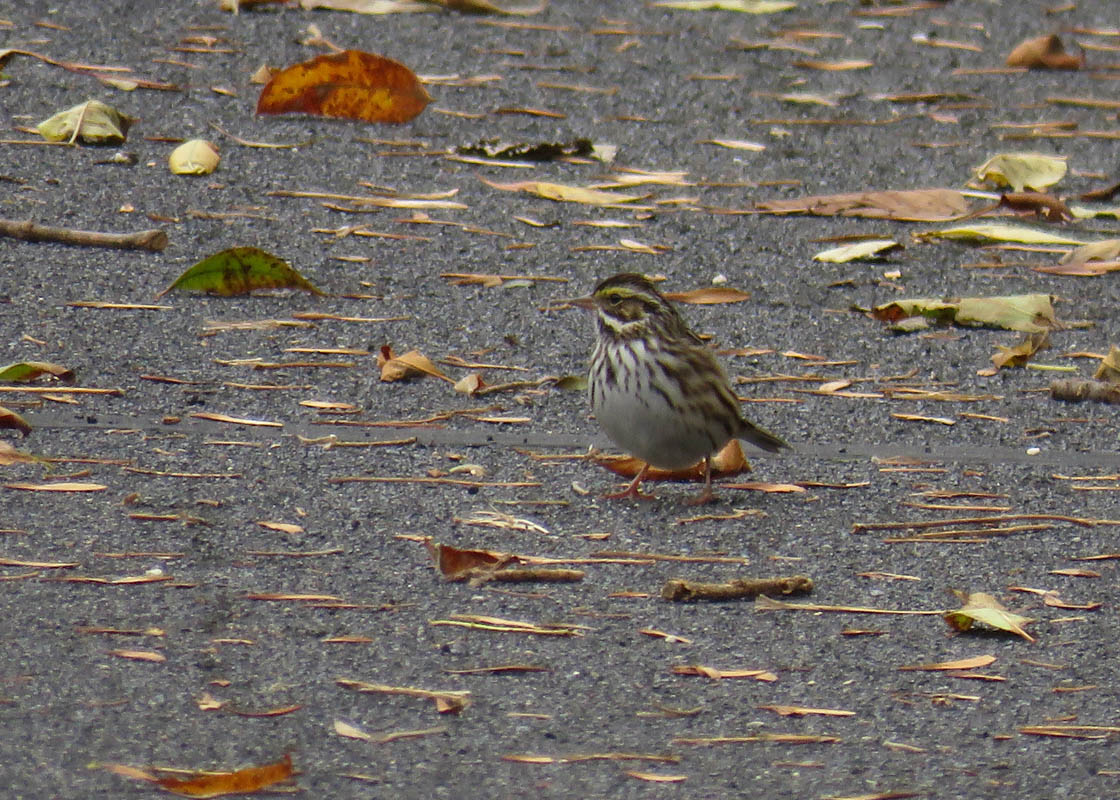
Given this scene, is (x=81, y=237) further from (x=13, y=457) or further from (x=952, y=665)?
(x=952, y=665)

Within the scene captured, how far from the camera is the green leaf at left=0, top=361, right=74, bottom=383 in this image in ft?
18.0

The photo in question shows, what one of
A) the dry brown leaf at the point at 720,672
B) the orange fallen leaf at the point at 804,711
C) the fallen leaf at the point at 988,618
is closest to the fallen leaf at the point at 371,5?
the fallen leaf at the point at 988,618

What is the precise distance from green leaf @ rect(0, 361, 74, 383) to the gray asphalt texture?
131mm

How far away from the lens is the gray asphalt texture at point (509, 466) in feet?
12.0

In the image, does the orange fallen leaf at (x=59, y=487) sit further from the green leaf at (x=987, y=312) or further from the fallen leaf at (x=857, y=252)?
the fallen leaf at (x=857, y=252)

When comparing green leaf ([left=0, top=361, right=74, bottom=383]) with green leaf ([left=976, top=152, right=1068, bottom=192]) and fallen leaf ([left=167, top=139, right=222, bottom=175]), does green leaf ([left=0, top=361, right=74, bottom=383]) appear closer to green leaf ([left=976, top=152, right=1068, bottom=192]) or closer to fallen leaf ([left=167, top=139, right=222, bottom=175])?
fallen leaf ([left=167, top=139, right=222, bottom=175])

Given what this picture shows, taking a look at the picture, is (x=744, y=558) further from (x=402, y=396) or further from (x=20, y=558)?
(x=20, y=558)

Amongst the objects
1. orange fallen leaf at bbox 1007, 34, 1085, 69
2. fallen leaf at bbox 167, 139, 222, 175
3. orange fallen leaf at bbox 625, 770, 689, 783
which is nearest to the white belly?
orange fallen leaf at bbox 625, 770, 689, 783

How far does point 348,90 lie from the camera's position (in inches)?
326

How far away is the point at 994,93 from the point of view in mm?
9602

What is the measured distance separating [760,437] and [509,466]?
2.53 ft

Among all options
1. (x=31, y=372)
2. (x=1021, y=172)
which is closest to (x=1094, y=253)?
(x=1021, y=172)

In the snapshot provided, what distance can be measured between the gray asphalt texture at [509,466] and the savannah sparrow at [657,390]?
0.55ft

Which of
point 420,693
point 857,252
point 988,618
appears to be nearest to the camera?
point 420,693
